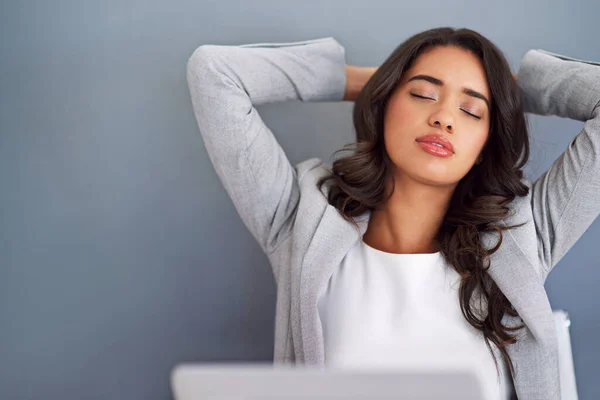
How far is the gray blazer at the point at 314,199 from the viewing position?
1206mm

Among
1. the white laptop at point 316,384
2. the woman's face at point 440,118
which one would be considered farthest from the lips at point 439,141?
the white laptop at point 316,384

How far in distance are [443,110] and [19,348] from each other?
1.20 metres

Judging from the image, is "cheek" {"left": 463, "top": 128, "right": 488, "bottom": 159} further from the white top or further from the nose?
the white top

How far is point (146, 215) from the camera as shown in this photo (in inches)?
63.4

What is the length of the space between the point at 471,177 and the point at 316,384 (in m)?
0.91

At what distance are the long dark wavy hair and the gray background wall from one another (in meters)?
0.30

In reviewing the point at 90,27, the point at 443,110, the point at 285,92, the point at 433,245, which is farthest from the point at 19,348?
the point at 443,110

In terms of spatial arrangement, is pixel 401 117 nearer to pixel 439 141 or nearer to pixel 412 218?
pixel 439 141

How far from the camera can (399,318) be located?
4.06 feet

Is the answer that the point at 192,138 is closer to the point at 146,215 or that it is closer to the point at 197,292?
the point at 146,215

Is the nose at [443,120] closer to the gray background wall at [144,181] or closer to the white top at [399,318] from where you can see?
the white top at [399,318]

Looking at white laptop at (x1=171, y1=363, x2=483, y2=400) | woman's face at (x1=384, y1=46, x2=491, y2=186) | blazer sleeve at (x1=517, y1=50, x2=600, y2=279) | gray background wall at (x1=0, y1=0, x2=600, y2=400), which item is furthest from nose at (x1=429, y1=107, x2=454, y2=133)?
white laptop at (x1=171, y1=363, x2=483, y2=400)

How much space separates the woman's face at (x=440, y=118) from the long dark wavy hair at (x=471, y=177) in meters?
0.03

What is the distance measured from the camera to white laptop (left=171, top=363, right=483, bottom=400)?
604 millimetres
